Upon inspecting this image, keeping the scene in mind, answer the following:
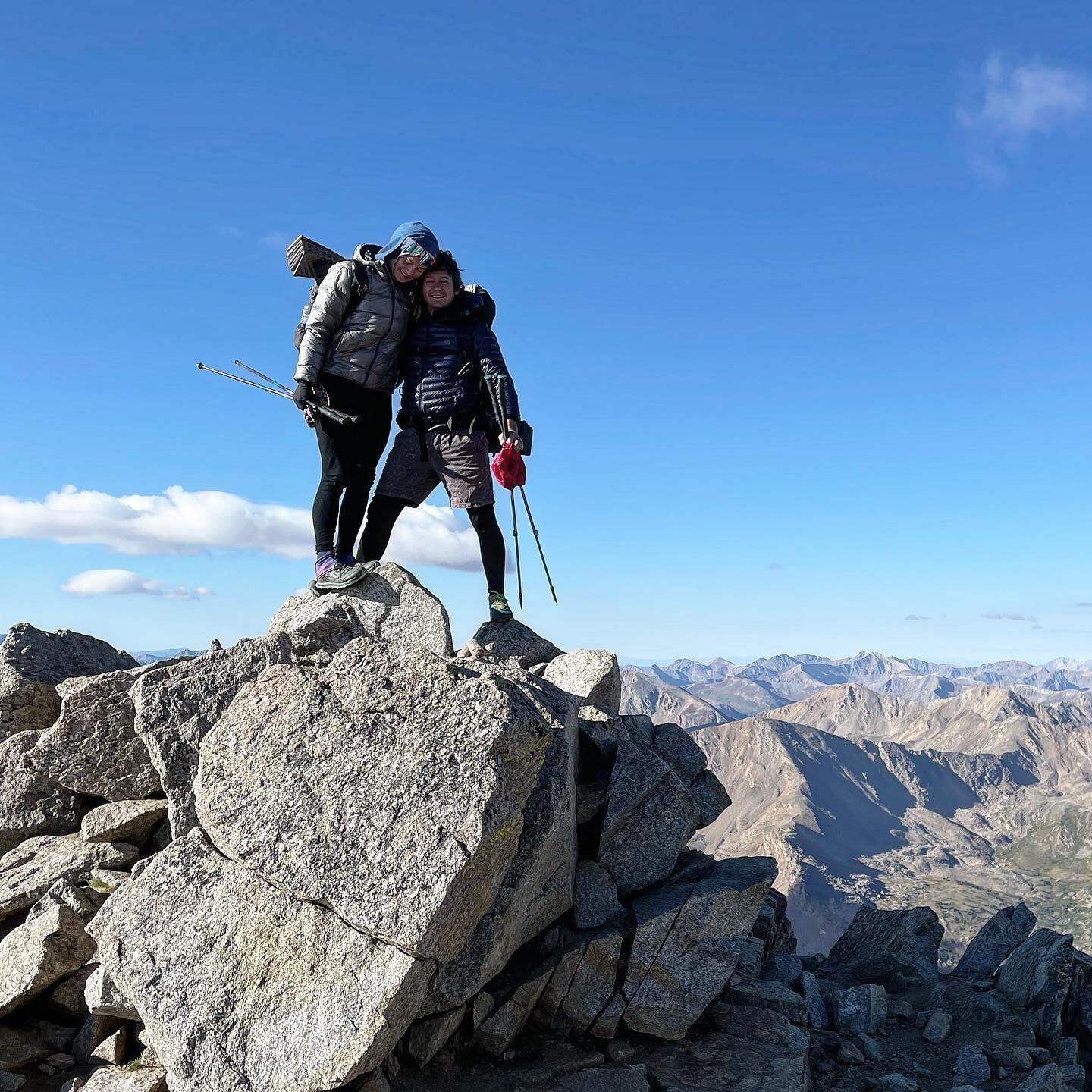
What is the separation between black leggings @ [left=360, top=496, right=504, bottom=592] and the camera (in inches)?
611

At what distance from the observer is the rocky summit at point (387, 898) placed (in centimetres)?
845

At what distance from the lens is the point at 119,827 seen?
11641 mm

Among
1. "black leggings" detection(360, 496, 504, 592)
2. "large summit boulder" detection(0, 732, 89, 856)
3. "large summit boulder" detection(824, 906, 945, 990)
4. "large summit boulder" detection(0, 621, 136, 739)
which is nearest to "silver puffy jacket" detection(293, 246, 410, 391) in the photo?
"black leggings" detection(360, 496, 504, 592)

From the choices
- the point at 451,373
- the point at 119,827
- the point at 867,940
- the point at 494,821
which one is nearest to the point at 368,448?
the point at 451,373

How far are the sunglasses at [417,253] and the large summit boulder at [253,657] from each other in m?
5.44

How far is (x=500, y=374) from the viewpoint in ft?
49.9

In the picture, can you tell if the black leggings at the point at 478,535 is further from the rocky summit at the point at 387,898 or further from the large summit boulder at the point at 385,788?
the large summit boulder at the point at 385,788

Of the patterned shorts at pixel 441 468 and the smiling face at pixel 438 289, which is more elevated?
the smiling face at pixel 438 289

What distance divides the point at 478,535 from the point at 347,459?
276 cm

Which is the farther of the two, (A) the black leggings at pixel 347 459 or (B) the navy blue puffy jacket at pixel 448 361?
(B) the navy blue puffy jacket at pixel 448 361

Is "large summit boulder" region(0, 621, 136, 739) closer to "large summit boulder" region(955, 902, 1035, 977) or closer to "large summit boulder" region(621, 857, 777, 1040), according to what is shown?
"large summit boulder" region(621, 857, 777, 1040)

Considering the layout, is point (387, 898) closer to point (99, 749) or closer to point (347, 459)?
point (99, 749)

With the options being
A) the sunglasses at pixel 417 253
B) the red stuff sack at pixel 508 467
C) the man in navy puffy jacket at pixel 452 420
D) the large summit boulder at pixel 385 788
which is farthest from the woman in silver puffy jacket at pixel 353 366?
the large summit boulder at pixel 385 788

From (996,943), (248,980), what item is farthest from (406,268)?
(996,943)
